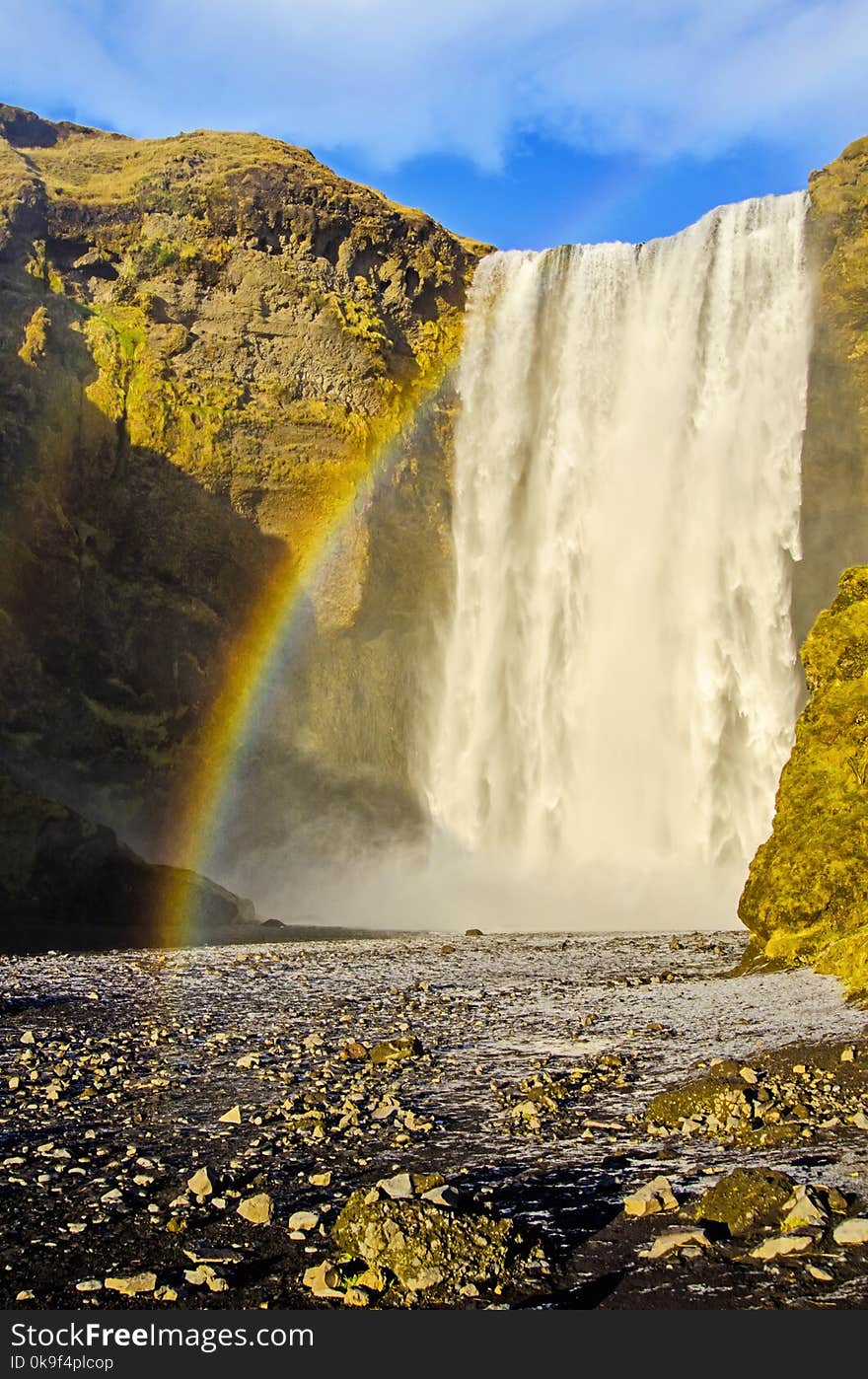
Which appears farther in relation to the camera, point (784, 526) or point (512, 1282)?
point (784, 526)

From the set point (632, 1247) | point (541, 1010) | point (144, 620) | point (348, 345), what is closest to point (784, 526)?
point (348, 345)

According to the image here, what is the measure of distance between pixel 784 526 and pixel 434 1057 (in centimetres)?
3542

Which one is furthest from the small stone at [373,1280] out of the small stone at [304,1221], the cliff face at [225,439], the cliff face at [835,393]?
the cliff face at [835,393]

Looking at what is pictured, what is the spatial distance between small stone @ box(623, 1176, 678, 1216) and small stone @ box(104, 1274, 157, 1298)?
9.08ft

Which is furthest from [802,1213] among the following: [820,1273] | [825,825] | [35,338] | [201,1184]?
[35,338]

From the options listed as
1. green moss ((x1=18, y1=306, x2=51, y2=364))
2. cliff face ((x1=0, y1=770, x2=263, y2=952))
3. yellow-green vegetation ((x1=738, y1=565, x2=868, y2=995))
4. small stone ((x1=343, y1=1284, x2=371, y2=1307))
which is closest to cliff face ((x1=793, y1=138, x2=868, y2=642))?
yellow-green vegetation ((x1=738, y1=565, x2=868, y2=995))

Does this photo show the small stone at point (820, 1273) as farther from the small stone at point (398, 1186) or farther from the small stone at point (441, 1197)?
the small stone at point (398, 1186)

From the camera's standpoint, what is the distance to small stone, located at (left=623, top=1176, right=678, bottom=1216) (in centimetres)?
589

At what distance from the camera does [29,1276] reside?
211 inches

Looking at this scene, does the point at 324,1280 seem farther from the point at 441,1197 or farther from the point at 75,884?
the point at 75,884

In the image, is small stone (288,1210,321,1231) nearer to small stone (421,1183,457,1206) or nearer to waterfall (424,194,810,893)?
small stone (421,1183,457,1206)

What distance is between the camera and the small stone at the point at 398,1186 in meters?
6.14

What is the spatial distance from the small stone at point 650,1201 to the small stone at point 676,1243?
18.5 inches

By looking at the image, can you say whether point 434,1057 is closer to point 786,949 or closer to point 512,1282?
point 512,1282
